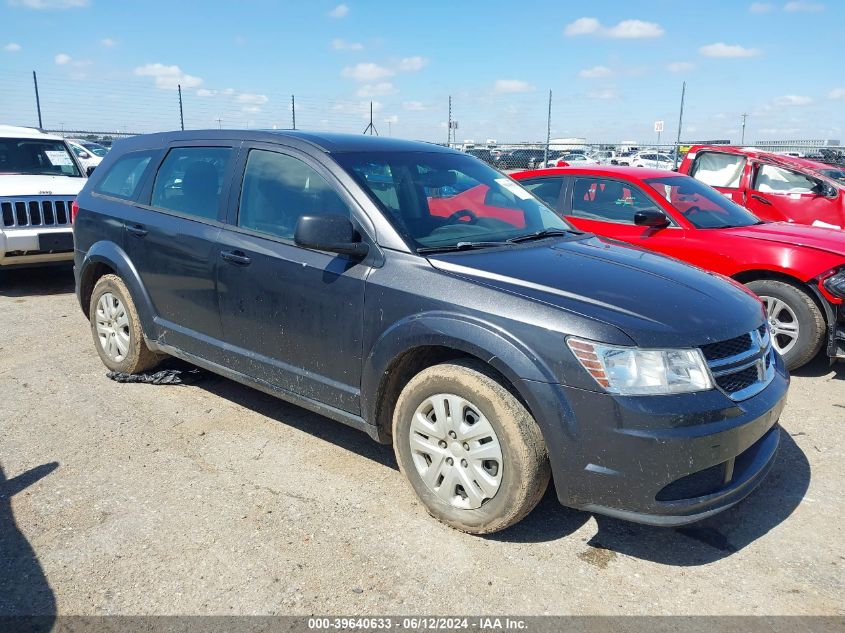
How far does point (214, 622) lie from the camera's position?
2.53m

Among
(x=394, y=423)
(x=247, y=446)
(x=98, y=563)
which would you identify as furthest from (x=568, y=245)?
(x=98, y=563)

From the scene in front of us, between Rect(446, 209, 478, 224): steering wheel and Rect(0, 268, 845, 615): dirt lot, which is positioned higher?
Result: Rect(446, 209, 478, 224): steering wheel

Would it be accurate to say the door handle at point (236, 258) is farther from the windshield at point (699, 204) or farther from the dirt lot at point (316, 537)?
the windshield at point (699, 204)

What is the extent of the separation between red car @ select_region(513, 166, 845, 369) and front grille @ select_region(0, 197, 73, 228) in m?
5.31

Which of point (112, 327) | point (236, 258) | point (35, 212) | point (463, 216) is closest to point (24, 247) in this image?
point (35, 212)

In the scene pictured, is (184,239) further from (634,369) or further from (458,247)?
(634,369)

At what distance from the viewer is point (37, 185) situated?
801 centimetres

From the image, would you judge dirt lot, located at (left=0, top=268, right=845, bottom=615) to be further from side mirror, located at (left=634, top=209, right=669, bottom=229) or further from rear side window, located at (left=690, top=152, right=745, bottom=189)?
rear side window, located at (left=690, top=152, right=745, bottom=189)

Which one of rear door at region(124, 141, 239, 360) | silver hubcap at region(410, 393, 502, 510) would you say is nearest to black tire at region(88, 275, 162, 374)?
rear door at region(124, 141, 239, 360)

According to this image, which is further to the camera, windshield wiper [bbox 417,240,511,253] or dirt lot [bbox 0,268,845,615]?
windshield wiper [bbox 417,240,511,253]

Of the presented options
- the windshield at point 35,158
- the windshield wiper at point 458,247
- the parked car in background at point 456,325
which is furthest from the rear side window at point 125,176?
the windshield at point 35,158

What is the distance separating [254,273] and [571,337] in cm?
187

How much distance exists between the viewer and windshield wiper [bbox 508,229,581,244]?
3.67m

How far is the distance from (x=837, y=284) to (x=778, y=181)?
366 cm
